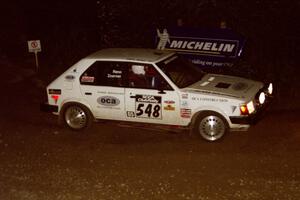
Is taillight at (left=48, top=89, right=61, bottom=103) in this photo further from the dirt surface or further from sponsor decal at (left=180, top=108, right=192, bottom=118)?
sponsor decal at (left=180, top=108, right=192, bottom=118)

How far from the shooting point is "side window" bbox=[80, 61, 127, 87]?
422 inches

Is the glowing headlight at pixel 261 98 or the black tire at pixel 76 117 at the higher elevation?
the glowing headlight at pixel 261 98

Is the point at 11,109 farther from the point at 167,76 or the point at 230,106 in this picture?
the point at 230,106

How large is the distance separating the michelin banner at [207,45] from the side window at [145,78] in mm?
4181

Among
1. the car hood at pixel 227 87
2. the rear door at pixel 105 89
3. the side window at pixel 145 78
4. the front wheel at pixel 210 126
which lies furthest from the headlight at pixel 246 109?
the rear door at pixel 105 89

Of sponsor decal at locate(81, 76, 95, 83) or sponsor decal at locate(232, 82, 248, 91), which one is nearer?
sponsor decal at locate(232, 82, 248, 91)

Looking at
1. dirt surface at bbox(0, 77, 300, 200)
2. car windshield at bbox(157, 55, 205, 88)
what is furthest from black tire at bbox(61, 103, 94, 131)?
car windshield at bbox(157, 55, 205, 88)

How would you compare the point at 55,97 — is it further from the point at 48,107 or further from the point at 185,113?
the point at 185,113

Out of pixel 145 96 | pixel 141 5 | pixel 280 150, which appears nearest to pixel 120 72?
pixel 145 96

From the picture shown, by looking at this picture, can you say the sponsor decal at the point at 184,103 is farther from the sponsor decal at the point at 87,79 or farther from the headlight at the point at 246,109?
the sponsor decal at the point at 87,79

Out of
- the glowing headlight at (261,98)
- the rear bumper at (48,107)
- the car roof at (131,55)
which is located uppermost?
the car roof at (131,55)

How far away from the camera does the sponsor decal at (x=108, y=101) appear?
10.8 m

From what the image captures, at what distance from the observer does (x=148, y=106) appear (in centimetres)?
1054

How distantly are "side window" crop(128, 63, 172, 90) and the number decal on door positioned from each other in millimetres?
205
